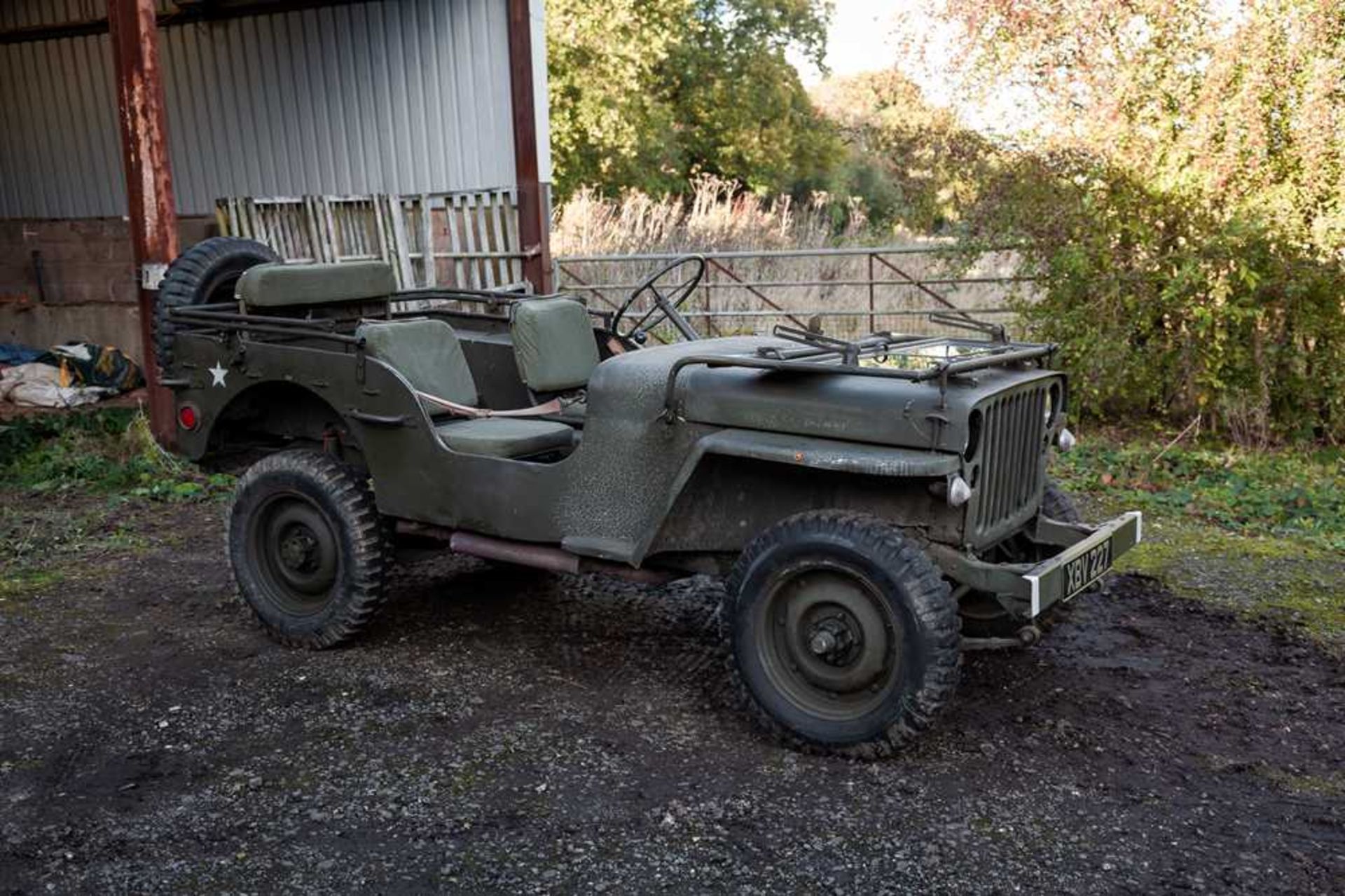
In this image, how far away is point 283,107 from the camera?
11.0 meters

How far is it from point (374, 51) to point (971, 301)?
5819 millimetres

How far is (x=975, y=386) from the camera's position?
3773 mm

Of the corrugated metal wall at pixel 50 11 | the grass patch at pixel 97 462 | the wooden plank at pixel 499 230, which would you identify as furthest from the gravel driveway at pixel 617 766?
the corrugated metal wall at pixel 50 11

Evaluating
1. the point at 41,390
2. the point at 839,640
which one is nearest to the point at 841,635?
the point at 839,640

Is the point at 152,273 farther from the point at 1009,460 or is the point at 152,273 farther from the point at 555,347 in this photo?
the point at 1009,460

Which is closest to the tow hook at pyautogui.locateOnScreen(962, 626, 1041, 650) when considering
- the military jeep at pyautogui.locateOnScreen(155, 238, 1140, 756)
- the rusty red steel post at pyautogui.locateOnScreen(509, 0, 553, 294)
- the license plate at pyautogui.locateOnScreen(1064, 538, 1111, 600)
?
the military jeep at pyautogui.locateOnScreen(155, 238, 1140, 756)

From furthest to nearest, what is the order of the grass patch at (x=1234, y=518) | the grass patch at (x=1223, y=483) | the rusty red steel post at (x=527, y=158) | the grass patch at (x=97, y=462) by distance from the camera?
1. the rusty red steel post at (x=527, y=158)
2. the grass patch at (x=97, y=462)
3. the grass patch at (x=1223, y=483)
4. the grass patch at (x=1234, y=518)

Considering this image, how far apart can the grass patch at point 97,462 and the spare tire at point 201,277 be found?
7.93ft

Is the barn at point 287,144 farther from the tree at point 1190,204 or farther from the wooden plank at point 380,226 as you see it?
the tree at point 1190,204

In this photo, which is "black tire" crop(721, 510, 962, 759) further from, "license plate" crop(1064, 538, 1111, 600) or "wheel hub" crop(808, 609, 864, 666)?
"license plate" crop(1064, 538, 1111, 600)

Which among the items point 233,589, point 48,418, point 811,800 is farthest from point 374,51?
point 811,800

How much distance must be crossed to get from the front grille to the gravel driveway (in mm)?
656

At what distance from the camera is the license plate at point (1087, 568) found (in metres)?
3.73

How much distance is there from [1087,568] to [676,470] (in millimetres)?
A: 1354
